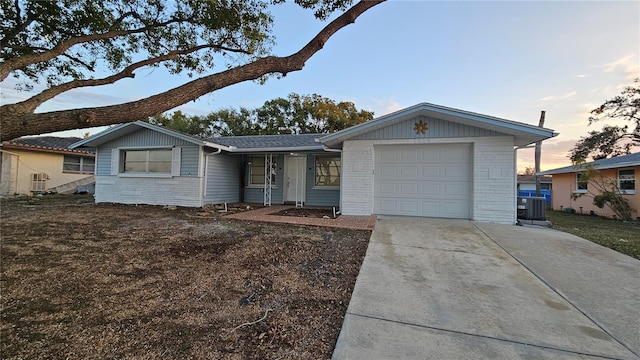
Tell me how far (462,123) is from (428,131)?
2.86ft

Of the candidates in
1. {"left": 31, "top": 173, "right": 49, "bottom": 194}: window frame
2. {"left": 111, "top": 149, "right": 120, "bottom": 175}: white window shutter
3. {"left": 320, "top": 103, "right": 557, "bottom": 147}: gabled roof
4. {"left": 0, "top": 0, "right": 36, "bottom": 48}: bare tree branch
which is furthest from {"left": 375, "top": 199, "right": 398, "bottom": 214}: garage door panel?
{"left": 31, "top": 173, "right": 49, "bottom": 194}: window frame

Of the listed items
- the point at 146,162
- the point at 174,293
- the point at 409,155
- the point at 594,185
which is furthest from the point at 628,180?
the point at 146,162

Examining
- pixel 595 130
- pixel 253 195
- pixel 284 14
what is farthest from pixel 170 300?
pixel 595 130

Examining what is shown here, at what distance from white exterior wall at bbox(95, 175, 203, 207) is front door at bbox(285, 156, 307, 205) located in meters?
3.54

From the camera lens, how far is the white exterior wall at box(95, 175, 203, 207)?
10109 mm

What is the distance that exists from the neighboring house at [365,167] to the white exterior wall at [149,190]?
0.13 ft

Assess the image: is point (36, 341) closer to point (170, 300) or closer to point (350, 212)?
point (170, 300)

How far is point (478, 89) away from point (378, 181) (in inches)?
208

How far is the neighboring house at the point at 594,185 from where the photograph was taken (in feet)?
36.3

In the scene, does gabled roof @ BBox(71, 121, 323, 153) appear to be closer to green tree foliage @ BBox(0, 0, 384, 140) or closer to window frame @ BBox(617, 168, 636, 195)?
green tree foliage @ BBox(0, 0, 384, 140)

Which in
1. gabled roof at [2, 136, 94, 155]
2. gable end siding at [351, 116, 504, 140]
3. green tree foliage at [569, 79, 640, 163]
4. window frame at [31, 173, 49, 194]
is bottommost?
window frame at [31, 173, 49, 194]

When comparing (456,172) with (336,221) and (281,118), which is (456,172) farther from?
(281,118)

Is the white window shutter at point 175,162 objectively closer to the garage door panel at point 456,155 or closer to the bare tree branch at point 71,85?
the bare tree branch at point 71,85

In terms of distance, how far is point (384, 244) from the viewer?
4.97 meters
